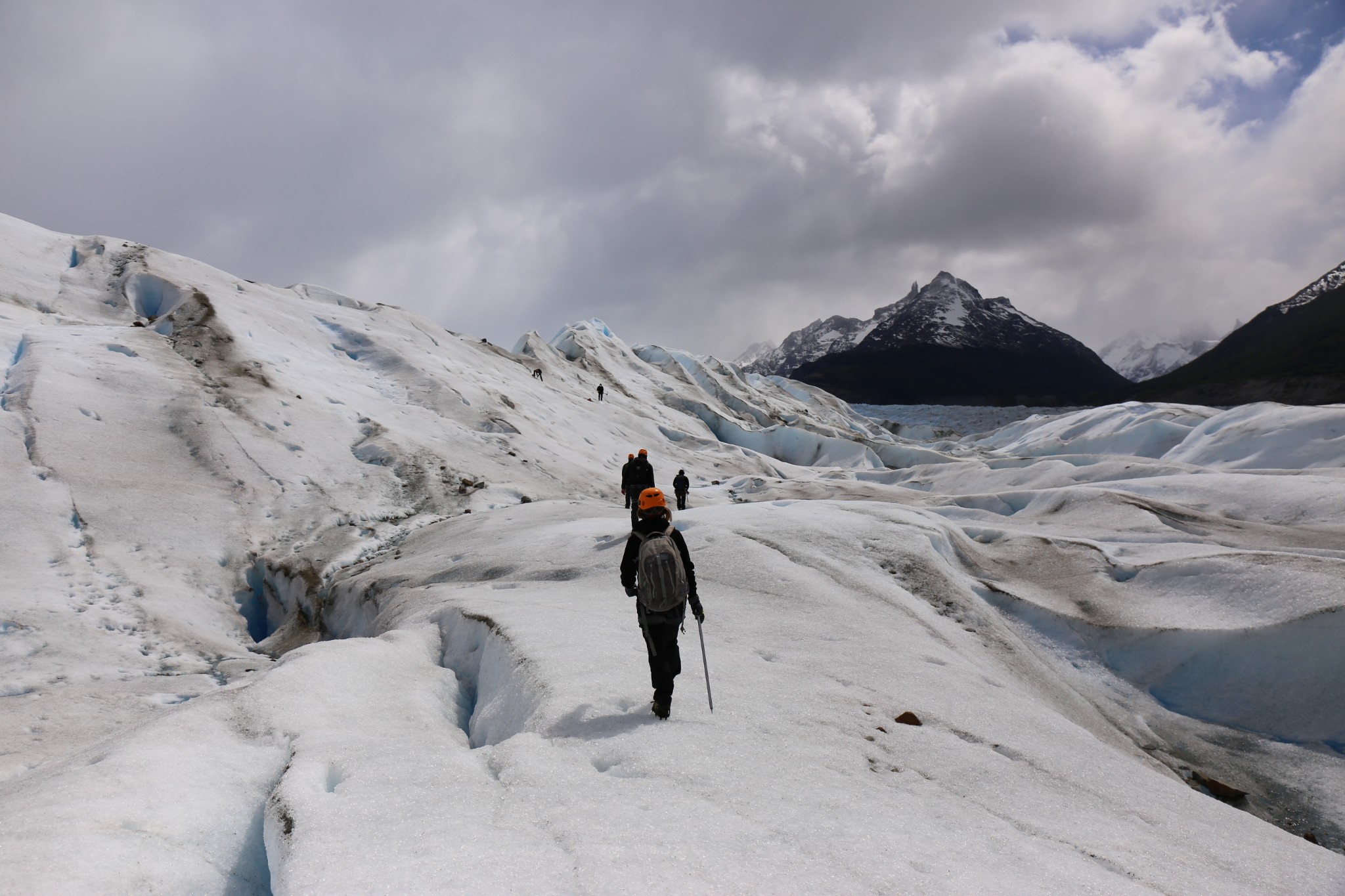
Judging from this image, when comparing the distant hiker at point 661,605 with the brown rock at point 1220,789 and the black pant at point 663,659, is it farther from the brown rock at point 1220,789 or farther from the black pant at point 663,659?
the brown rock at point 1220,789

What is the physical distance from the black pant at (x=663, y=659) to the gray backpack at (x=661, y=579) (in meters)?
0.22

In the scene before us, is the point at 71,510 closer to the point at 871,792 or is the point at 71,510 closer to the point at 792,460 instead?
the point at 871,792

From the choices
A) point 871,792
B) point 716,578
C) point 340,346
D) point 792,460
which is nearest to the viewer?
point 871,792

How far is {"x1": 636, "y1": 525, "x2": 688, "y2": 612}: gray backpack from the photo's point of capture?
6508 millimetres

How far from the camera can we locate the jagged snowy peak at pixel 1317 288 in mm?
187000

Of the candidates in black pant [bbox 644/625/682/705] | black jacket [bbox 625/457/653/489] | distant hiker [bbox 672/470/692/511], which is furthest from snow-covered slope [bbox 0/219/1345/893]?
distant hiker [bbox 672/470/692/511]

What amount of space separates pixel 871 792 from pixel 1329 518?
1859 cm

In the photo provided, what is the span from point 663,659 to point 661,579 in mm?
796

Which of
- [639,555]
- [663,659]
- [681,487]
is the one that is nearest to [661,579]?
[639,555]

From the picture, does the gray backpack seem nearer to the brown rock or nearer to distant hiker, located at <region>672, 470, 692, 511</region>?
the brown rock

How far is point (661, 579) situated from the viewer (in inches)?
257

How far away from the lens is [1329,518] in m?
16.5

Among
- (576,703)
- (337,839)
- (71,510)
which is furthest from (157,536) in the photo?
(337,839)

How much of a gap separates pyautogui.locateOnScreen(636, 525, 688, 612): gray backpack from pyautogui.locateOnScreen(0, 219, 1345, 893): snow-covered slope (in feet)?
3.85
